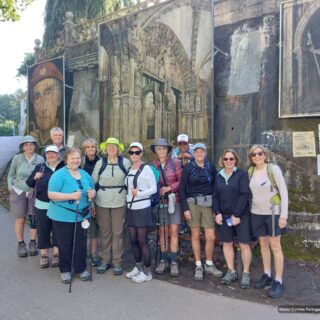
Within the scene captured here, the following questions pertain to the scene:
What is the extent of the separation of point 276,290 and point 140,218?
1.93 meters

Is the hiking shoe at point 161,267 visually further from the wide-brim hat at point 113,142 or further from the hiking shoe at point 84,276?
the wide-brim hat at point 113,142

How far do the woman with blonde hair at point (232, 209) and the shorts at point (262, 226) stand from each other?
93mm

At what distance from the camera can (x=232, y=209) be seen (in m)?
4.60

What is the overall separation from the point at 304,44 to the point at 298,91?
0.79 meters

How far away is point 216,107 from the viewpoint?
7.00 m

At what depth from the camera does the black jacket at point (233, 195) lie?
14.9 feet

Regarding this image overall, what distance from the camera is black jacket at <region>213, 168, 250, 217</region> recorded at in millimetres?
4531

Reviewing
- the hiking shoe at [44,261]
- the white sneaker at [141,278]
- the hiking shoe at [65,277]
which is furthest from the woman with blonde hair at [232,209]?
the hiking shoe at [44,261]

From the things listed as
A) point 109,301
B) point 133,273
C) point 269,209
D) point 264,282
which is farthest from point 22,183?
→ point 264,282

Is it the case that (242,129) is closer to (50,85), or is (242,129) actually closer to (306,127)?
(306,127)

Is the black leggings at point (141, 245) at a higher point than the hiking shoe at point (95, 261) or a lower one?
higher

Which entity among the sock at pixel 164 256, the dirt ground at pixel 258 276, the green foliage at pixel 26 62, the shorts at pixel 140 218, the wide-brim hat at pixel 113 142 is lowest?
the dirt ground at pixel 258 276

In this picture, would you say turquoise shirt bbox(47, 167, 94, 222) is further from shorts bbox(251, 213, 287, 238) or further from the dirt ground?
shorts bbox(251, 213, 287, 238)

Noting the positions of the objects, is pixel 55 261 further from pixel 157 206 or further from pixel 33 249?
pixel 157 206
